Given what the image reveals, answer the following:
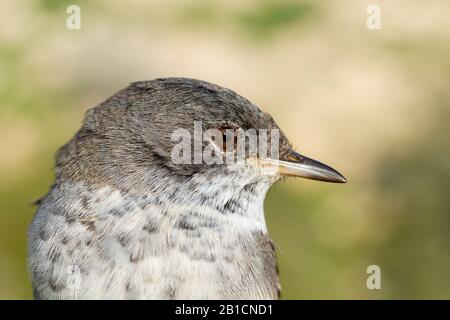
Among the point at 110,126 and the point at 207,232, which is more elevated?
the point at 110,126

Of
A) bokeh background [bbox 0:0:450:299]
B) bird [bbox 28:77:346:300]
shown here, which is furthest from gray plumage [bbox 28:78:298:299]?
bokeh background [bbox 0:0:450:299]

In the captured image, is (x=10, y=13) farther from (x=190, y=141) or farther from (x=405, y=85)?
(x=190, y=141)

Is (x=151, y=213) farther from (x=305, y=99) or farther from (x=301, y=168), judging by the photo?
(x=305, y=99)

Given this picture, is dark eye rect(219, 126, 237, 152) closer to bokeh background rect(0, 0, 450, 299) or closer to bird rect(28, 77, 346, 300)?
bird rect(28, 77, 346, 300)

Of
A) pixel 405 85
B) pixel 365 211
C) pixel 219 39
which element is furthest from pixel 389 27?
pixel 365 211

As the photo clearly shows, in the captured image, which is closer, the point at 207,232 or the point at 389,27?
the point at 207,232
